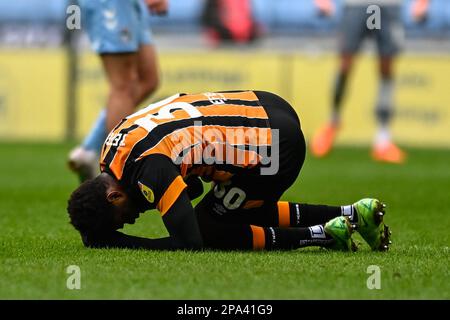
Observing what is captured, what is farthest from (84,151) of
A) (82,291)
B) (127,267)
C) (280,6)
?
(280,6)

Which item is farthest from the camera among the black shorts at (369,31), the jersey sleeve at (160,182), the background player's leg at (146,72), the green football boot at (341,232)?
the black shorts at (369,31)

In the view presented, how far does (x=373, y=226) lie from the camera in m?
5.26

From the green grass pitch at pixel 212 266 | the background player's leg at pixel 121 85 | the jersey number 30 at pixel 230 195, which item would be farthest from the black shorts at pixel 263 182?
the background player's leg at pixel 121 85

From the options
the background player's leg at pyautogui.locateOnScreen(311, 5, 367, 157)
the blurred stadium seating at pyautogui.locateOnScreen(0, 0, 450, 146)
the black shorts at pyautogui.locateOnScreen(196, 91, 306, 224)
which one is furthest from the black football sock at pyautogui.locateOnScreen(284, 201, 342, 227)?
the blurred stadium seating at pyautogui.locateOnScreen(0, 0, 450, 146)

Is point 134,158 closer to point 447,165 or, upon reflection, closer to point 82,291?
point 82,291

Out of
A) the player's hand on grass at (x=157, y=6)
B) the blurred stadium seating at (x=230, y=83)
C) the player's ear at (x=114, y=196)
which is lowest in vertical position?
the blurred stadium seating at (x=230, y=83)

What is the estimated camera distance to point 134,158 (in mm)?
4988

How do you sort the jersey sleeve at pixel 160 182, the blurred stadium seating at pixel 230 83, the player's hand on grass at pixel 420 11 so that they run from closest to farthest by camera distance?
the jersey sleeve at pixel 160 182
the player's hand on grass at pixel 420 11
the blurred stadium seating at pixel 230 83

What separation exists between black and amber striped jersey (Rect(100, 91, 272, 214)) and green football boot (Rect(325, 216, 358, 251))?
Result: 439mm

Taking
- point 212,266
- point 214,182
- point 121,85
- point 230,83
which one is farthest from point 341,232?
point 230,83

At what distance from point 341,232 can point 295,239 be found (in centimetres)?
23

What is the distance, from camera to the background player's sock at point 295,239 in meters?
5.29

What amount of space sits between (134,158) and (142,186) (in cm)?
15

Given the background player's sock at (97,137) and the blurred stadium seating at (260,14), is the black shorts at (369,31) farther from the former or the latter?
the blurred stadium seating at (260,14)
